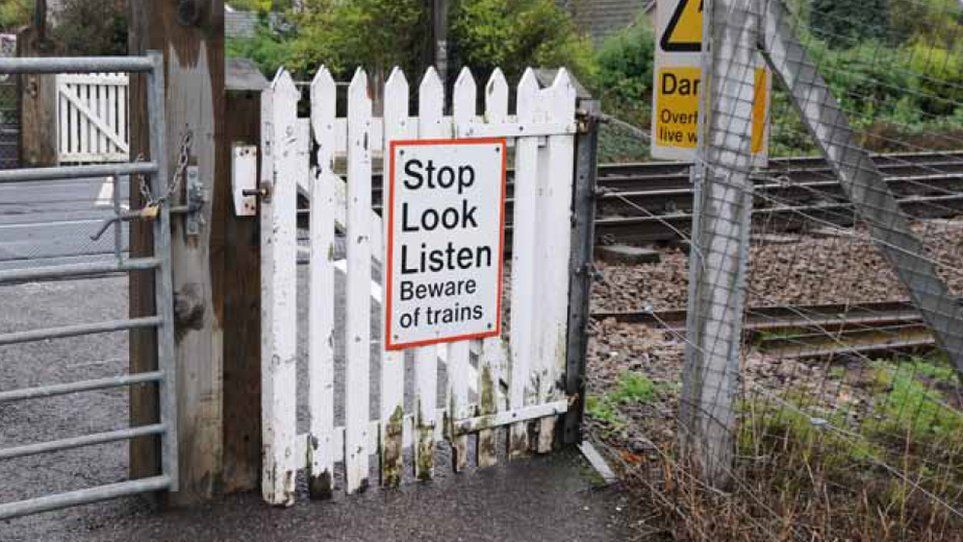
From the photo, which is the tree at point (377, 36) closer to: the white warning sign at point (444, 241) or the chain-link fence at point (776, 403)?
the chain-link fence at point (776, 403)

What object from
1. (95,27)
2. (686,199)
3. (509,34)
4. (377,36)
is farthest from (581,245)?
(95,27)

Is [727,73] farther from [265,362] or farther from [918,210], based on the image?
[918,210]

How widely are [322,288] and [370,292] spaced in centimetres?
43

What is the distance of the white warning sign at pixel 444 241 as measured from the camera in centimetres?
518

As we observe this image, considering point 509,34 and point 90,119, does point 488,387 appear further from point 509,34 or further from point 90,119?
point 509,34

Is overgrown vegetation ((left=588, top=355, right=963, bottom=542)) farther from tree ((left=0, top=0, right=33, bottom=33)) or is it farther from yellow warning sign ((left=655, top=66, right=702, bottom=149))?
tree ((left=0, top=0, right=33, bottom=33))

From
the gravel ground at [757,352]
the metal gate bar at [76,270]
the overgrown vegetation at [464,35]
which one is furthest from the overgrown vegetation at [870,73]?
the metal gate bar at [76,270]

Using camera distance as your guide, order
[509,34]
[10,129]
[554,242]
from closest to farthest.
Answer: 1. [554,242]
2. [10,129]
3. [509,34]

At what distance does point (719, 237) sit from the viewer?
5227 mm

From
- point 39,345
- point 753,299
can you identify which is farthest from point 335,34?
point 39,345

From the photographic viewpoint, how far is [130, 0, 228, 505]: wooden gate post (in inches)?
186

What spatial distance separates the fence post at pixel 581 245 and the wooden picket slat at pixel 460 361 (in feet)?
2.02

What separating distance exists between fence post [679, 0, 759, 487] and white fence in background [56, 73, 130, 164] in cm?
1533

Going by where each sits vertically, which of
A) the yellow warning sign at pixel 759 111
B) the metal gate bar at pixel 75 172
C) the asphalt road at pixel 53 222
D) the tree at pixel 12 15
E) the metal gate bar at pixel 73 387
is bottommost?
the asphalt road at pixel 53 222
